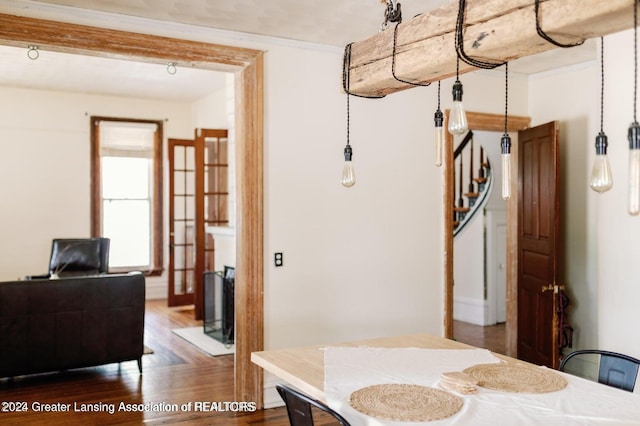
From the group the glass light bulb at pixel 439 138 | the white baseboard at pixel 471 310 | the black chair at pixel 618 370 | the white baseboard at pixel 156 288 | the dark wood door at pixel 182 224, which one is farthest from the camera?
the white baseboard at pixel 156 288

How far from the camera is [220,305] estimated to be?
20.9 ft

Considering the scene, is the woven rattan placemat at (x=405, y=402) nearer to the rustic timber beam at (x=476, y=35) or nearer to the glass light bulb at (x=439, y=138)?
the glass light bulb at (x=439, y=138)

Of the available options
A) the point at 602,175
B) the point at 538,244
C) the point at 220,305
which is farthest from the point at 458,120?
the point at 220,305

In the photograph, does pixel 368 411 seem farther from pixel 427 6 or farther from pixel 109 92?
pixel 109 92

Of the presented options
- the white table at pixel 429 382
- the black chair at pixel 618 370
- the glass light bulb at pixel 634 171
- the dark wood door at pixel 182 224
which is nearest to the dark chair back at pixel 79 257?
the dark wood door at pixel 182 224

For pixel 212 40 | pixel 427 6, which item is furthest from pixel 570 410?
pixel 212 40

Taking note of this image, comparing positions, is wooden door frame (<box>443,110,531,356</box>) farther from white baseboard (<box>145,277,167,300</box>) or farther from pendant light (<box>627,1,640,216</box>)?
white baseboard (<box>145,277,167,300</box>)

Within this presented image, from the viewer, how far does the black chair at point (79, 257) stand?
21.6ft

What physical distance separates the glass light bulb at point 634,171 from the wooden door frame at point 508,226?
3.10m

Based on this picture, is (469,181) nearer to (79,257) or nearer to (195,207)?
(195,207)

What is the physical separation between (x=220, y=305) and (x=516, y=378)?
422cm

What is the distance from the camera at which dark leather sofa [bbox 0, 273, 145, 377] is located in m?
4.55

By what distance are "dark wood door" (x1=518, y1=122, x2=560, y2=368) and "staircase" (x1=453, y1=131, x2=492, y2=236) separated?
1.72m

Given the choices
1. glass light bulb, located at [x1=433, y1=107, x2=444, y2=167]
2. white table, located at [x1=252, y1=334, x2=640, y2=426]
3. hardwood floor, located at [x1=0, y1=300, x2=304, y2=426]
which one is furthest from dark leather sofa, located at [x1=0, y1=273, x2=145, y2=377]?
glass light bulb, located at [x1=433, y1=107, x2=444, y2=167]
